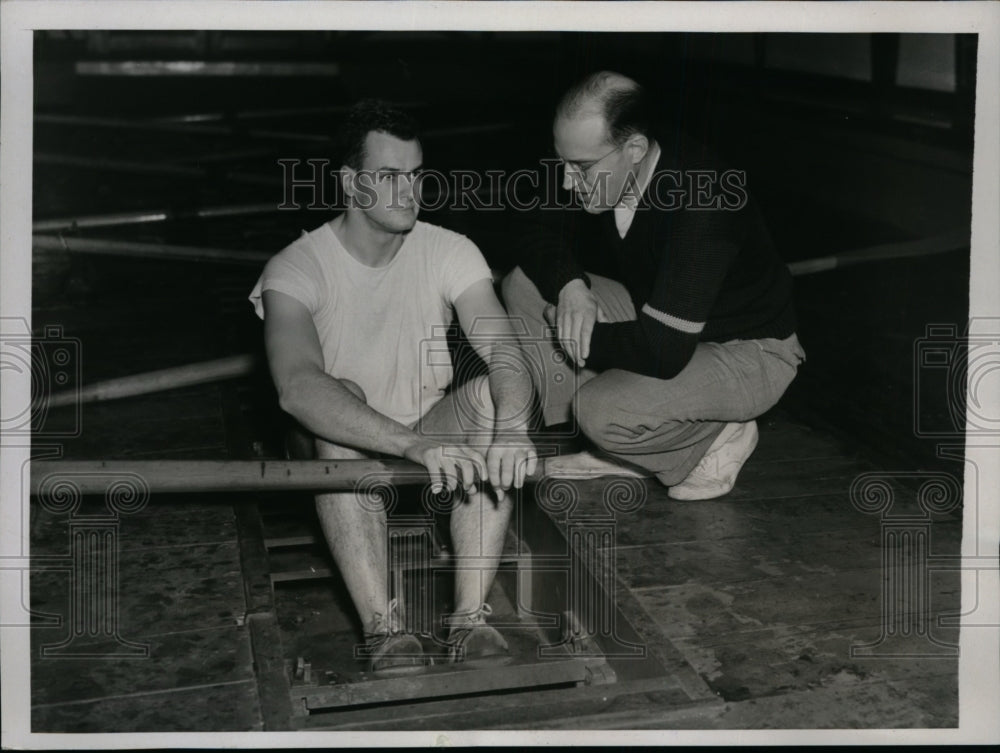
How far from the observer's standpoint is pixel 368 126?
2756 mm

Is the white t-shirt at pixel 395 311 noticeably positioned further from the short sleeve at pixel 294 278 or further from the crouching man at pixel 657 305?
the crouching man at pixel 657 305

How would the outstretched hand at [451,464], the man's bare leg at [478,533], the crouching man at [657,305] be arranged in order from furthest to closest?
the crouching man at [657,305] → the man's bare leg at [478,533] → the outstretched hand at [451,464]

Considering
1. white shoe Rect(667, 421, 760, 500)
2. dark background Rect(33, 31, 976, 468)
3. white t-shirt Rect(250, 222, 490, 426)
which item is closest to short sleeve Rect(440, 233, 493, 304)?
white t-shirt Rect(250, 222, 490, 426)

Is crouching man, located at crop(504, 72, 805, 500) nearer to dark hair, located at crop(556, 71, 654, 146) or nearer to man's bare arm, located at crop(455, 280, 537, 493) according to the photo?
dark hair, located at crop(556, 71, 654, 146)

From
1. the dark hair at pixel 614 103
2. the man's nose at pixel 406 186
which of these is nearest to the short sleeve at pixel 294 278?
the man's nose at pixel 406 186

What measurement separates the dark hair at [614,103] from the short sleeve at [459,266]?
1.34 ft

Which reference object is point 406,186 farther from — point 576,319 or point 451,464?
point 451,464

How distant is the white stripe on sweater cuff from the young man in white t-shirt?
376mm

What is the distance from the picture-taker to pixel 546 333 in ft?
11.2

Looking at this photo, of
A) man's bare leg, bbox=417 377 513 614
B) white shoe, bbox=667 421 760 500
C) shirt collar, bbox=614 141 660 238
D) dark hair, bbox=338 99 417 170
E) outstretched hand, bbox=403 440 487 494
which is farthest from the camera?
white shoe, bbox=667 421 760 500

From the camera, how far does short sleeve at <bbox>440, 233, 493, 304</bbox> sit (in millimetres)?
2914

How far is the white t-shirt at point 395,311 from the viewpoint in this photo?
2867 millimetres

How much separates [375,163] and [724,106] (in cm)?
836

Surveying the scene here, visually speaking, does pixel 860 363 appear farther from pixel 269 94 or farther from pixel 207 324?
pixel 269 94
